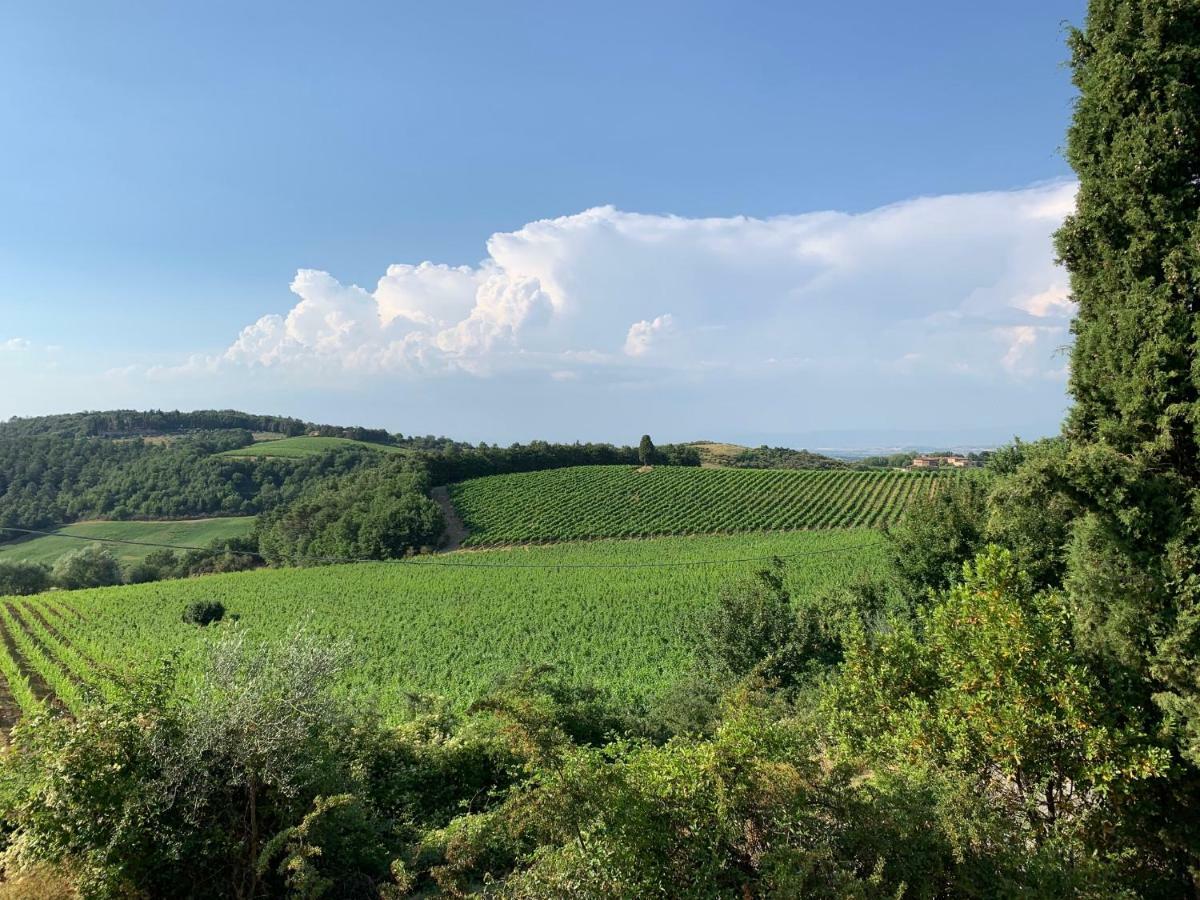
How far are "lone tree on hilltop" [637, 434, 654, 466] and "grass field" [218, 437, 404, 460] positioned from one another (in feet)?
145

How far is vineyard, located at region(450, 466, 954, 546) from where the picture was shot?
2211 inches

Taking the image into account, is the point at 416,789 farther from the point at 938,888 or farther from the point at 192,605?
the point at 192,605

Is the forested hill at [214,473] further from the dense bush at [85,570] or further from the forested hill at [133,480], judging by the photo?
the dense bush at [85,570]

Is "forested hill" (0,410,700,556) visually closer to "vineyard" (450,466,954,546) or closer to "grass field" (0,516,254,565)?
"grass field" (0,516,254,565)

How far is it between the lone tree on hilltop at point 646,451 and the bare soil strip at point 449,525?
104 ft

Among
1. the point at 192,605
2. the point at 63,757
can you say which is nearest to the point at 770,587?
the point at 63,757

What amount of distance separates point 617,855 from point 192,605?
41643mm

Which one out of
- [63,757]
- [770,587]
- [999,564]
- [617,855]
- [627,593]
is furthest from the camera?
[627,593]

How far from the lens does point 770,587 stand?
64.6ft

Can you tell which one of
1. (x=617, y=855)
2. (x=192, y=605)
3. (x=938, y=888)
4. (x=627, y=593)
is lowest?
(x=192, y=605)

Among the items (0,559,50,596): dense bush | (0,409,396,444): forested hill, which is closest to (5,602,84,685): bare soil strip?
(0,559,50,596): dense bush

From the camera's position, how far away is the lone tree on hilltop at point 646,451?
Result: 8832 cm

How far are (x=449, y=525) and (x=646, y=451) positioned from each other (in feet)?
122

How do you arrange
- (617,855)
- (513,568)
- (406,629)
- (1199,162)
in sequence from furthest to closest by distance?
(513,568) < (406,629) < (1199,162) < (617,855)
